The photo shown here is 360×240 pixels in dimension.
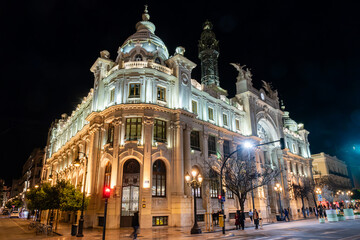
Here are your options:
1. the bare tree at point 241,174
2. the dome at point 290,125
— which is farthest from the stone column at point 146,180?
the dome at point 290,125

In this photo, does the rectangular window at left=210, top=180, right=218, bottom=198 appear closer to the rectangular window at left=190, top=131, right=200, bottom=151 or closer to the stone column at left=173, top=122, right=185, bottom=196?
the rectangular window at left=190, top=131, right=200, bottom=151

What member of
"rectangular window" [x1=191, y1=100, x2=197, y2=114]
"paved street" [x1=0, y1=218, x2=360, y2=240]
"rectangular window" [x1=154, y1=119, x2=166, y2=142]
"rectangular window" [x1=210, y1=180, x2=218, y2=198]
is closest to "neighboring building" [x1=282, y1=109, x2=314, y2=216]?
"rectangular window" [x1=210, y1=180, x2=218, y2=198]

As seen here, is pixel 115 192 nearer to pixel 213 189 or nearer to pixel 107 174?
pixel 107 174

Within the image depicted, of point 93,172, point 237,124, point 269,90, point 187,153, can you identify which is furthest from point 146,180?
point 269,90

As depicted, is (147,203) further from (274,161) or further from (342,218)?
(274,161)

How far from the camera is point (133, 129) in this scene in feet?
96.5

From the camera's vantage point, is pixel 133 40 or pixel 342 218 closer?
pixel 342 218

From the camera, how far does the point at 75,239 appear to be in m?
18.6

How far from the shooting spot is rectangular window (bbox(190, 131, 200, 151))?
3362cm

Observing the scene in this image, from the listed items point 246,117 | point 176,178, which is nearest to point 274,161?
point 246,117

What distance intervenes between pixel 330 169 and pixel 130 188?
234ft

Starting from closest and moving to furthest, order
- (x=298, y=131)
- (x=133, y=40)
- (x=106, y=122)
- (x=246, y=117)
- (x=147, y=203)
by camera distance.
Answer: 1. (x=147, y=203)
2. (x=106, y=122)
3. (x=133, y=40)
4. (x=246, y=117)
5. (x=298, y=131)

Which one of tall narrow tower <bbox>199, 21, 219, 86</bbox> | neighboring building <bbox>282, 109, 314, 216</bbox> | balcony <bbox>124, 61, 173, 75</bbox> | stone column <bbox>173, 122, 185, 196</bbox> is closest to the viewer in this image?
stone column <bbox>173, 122, 185, 196</bbox>

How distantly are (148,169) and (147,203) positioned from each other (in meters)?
3.39
